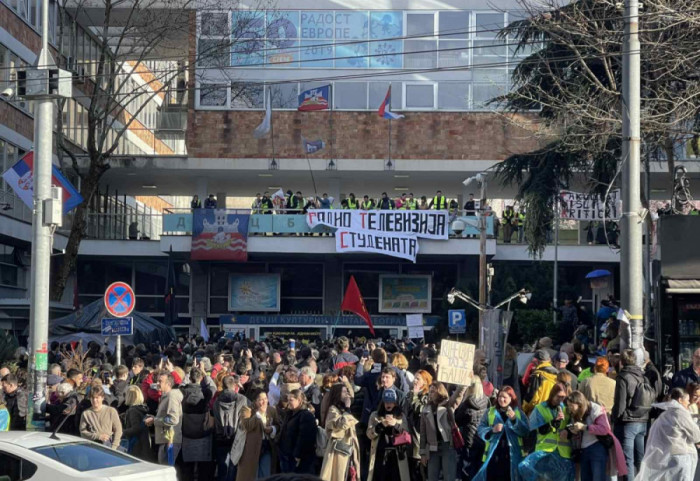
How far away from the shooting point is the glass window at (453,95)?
144 feet

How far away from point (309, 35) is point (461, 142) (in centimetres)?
704

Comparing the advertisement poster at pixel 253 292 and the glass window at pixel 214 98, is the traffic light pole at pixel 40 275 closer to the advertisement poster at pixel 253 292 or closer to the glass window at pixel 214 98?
the glass window at pixel 214 98

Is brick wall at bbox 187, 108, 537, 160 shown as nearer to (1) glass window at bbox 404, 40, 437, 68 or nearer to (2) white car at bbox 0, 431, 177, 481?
(1) glass window at bbox 404, 40, 437, 68

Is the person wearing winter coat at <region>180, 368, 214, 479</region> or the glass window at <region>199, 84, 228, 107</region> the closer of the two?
the person wearing winter coat at <region>180, 368, 214, 479</region>

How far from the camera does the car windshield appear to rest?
1070cm

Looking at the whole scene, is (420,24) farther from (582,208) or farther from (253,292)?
(582,208)

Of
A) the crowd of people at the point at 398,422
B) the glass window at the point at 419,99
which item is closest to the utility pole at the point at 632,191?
the crowd of people at the point at 398,422

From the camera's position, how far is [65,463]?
10664mm

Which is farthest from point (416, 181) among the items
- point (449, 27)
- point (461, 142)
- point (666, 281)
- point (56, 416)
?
point (56, 416)

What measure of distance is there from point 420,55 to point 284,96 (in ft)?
17.9

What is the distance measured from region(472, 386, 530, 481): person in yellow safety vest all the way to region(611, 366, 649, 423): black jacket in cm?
112

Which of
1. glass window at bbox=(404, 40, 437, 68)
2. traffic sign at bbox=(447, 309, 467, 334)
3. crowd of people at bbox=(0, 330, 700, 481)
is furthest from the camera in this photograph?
glass window at bbox=(404, 40, 437, 68)

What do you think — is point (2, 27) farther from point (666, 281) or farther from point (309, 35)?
point (666, 281)

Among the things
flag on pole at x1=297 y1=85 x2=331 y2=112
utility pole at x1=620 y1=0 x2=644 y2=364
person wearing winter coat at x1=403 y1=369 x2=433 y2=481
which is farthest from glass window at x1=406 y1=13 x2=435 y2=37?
person wearing winter coat at x1=403 y1=369 x2=433 y2=481
